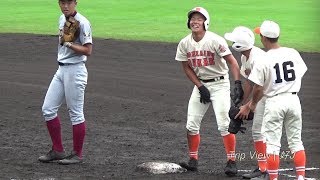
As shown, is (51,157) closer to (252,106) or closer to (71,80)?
(71,80)

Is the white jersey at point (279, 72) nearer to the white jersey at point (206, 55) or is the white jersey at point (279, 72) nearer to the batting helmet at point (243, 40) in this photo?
the batting helmet at point (243, 40)

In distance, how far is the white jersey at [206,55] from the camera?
30.2ft

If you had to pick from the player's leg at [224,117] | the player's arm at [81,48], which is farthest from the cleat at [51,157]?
the player's leg at [224,117]

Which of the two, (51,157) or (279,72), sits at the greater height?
(279,72)

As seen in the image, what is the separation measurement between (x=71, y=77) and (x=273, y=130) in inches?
102

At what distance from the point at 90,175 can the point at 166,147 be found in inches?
75.8

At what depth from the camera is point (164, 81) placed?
53.9 ft

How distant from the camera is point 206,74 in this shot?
9352 millimetres

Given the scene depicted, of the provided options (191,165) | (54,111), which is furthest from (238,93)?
(54,111)

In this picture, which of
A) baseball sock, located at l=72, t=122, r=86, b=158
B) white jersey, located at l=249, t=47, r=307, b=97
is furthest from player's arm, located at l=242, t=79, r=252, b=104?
baseball sock, located at l=72, t=122, r=86, b=158

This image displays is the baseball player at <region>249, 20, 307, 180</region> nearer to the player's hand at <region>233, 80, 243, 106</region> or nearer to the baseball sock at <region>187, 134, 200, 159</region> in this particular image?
the player's hand at <region>233, 80, 243, 106</region>

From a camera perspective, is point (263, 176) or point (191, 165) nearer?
point (263, 176)

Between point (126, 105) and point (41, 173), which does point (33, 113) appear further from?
point (41, 173)

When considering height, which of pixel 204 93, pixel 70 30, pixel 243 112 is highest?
pixel 70 30
